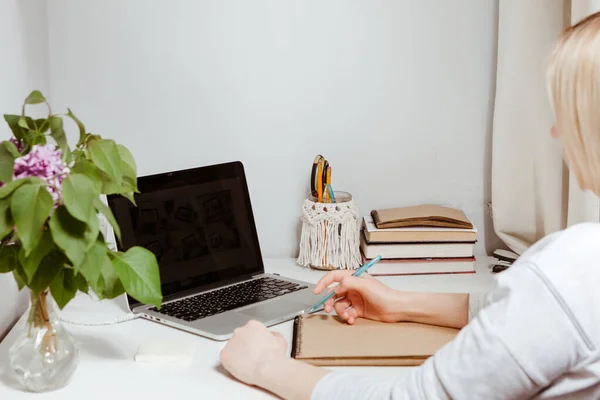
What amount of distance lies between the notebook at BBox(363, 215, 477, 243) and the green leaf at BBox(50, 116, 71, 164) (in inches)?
28.7

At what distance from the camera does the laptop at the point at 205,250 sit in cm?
134

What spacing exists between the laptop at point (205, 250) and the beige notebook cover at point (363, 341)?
88 mm

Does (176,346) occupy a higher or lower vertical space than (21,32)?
lower

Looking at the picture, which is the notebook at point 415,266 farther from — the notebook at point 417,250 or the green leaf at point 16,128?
the green leaf at point 16,128

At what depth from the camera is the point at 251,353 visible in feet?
3.55

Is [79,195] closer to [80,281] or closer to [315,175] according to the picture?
[80,281]

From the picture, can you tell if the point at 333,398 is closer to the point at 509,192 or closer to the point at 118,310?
the point at 118,310

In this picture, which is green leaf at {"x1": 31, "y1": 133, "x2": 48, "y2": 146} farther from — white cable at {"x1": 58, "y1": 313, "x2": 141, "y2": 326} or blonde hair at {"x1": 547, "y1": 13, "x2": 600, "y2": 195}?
blonde hair at {"x1": 547, "y1": 13, "x2": 600, "y2": 195}

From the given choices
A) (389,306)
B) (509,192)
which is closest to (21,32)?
(389,306)

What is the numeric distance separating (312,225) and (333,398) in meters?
0.68

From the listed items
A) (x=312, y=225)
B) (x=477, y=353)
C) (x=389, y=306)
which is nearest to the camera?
(x=477, y=353)

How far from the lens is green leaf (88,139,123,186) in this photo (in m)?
1.00

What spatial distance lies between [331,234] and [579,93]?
80 cm

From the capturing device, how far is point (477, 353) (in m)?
0.81
